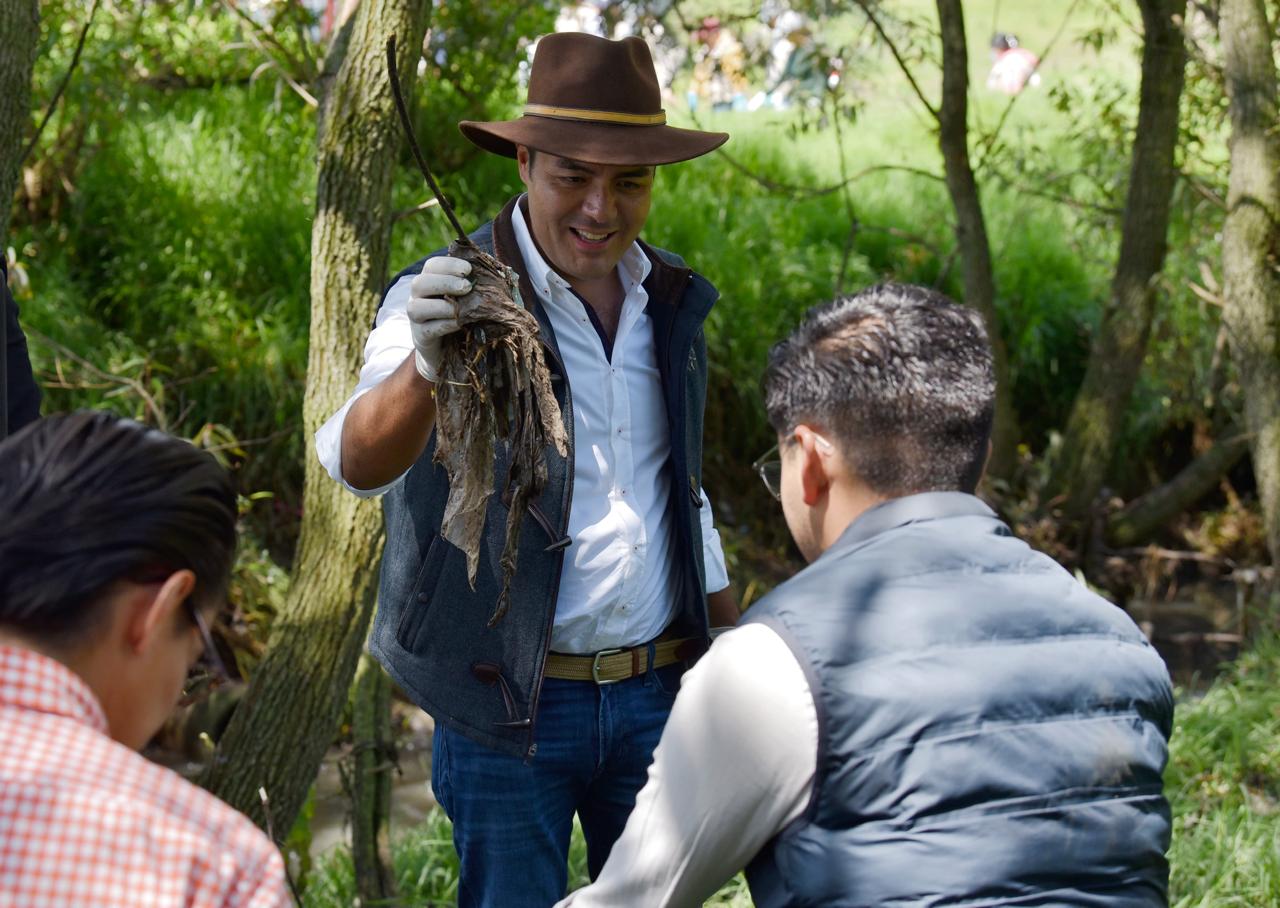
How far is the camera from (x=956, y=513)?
1.68 meters

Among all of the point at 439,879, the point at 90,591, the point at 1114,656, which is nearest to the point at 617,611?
the point at 1114,656

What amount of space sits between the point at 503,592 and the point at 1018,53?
10541 mm

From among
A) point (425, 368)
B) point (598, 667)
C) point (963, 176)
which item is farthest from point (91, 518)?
point (963, 176)

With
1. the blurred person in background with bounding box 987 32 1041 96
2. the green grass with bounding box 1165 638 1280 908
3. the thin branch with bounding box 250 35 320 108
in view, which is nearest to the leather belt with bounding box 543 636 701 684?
the thin branch with bounding box 250 35 320 108

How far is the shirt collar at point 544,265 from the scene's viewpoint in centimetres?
249

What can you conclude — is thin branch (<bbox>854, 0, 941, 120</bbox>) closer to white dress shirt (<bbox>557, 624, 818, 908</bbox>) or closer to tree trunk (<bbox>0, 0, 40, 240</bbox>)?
tree trunk (<bbox>0, 0, 40, 240</bbox>)

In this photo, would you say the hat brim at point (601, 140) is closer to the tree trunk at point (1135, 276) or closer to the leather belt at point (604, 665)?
the leather belt at point (604, 665)

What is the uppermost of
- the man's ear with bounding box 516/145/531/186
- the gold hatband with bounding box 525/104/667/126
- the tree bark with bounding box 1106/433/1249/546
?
the gold hatband with bounding box 525/104/667/126

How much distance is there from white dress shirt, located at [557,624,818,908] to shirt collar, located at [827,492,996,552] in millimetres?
183

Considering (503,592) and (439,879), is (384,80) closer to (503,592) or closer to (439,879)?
(503,592)

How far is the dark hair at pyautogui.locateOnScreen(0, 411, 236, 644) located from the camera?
4.09 feet

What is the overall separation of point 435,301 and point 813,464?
0.60 metres

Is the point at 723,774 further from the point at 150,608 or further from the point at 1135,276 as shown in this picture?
the point at 1135,276

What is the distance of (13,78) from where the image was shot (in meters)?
3.10
